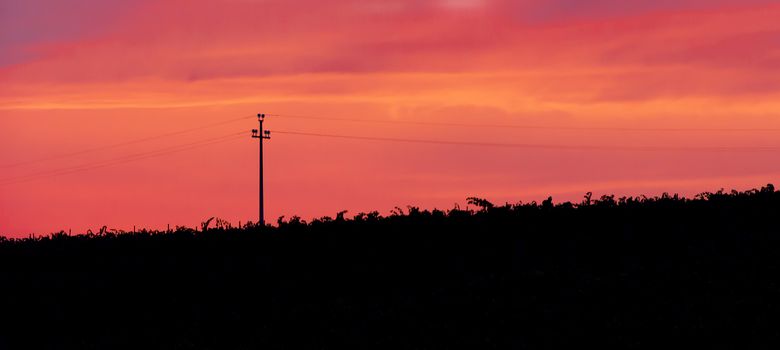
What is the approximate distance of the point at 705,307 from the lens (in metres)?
20.6

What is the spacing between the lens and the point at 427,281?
2748cm

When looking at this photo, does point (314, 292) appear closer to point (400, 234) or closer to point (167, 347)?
point (400, 234)

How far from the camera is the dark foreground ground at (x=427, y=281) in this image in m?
20.5

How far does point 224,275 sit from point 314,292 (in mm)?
2985

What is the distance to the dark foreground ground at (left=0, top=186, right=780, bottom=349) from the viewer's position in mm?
20469

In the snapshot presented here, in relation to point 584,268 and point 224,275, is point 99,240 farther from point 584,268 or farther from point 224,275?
point 584,268

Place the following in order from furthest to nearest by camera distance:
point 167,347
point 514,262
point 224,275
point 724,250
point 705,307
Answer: point 224,275 < point 514,262 < point 724,250 < point 167,347 < point 705,307

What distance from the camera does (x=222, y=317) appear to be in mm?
25406

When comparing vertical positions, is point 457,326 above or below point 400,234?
below

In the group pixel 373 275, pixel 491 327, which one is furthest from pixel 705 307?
pixel 373 275

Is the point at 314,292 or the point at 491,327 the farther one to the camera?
the point at 314,292

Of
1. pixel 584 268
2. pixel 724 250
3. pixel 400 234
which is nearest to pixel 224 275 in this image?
pixel 400 234

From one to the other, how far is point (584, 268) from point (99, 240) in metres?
16.4

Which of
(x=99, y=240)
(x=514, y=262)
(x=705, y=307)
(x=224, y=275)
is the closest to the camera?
(x=705, y=307)
